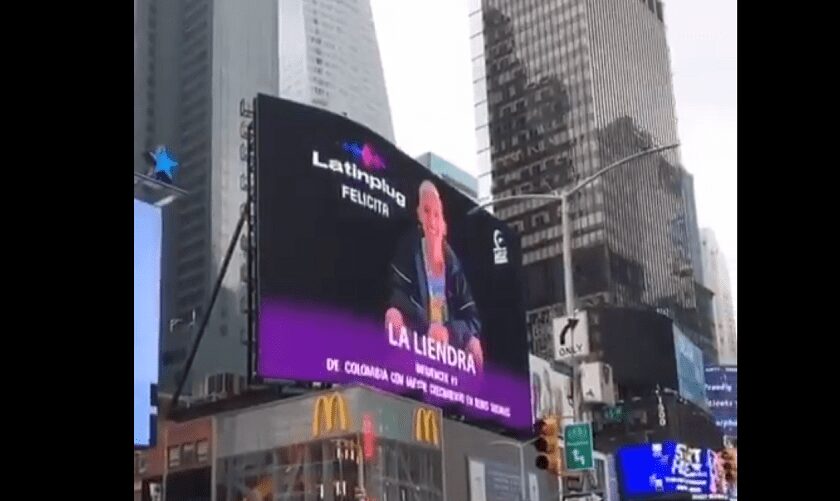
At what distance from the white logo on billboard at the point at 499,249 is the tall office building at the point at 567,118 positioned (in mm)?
303

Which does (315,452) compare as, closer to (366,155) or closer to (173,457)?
(173,457)

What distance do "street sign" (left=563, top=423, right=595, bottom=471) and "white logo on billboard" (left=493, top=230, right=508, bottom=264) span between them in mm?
4075

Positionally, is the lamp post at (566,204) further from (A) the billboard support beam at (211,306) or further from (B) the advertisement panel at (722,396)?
(A) the billboard support beam at (211,306)

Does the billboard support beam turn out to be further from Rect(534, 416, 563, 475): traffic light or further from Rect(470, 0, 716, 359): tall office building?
Rect(470, 0, 716, 359): tall office building

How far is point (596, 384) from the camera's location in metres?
13.1

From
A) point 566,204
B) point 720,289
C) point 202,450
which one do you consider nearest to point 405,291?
point 566,204

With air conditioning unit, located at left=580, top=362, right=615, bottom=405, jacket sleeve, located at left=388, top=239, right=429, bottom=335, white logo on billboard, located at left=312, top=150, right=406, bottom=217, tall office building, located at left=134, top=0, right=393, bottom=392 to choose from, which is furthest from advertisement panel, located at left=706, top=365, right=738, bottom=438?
tall office building, located at left=134, top=0, right=393, bottom=392

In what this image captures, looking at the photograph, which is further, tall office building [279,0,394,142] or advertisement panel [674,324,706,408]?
advertisement panel [674,324,706,408]

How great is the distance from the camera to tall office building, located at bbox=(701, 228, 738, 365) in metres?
13.8

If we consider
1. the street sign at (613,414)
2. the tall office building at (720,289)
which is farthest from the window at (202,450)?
the tall office building at (720,289)

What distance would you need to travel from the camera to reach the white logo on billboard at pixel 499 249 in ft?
43.5
